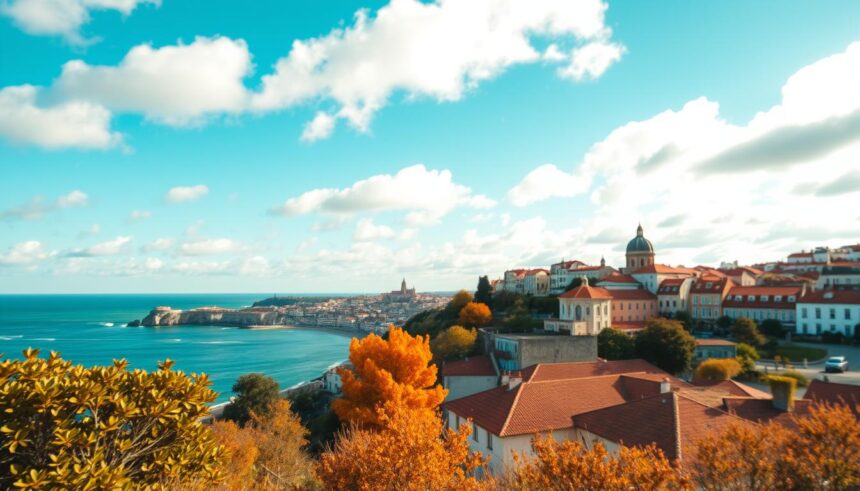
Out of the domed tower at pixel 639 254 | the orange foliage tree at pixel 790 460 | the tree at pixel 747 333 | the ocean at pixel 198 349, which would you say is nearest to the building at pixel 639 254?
the domed tower at pixel 639 254

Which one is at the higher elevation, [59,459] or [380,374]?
[59,459]

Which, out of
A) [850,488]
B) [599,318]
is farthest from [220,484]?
[599,318]

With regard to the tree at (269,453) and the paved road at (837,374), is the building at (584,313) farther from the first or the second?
the tree at (269,453)

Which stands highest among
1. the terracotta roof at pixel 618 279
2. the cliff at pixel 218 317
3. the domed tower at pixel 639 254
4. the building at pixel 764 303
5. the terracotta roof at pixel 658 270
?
the domed tower at pixel 639 254

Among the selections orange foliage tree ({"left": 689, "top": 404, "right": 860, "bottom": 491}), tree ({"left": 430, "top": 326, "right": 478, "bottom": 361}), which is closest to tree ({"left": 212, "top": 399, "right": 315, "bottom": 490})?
orange foliage tree ({"left": 689, "top": 404, "right": 860, "bottom": 491})

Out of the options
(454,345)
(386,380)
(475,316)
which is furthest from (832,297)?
(386,380)

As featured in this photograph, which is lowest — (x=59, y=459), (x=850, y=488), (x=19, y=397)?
(x=850, y=488)

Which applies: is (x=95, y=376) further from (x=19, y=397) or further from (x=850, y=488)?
(x=850, y=488)
